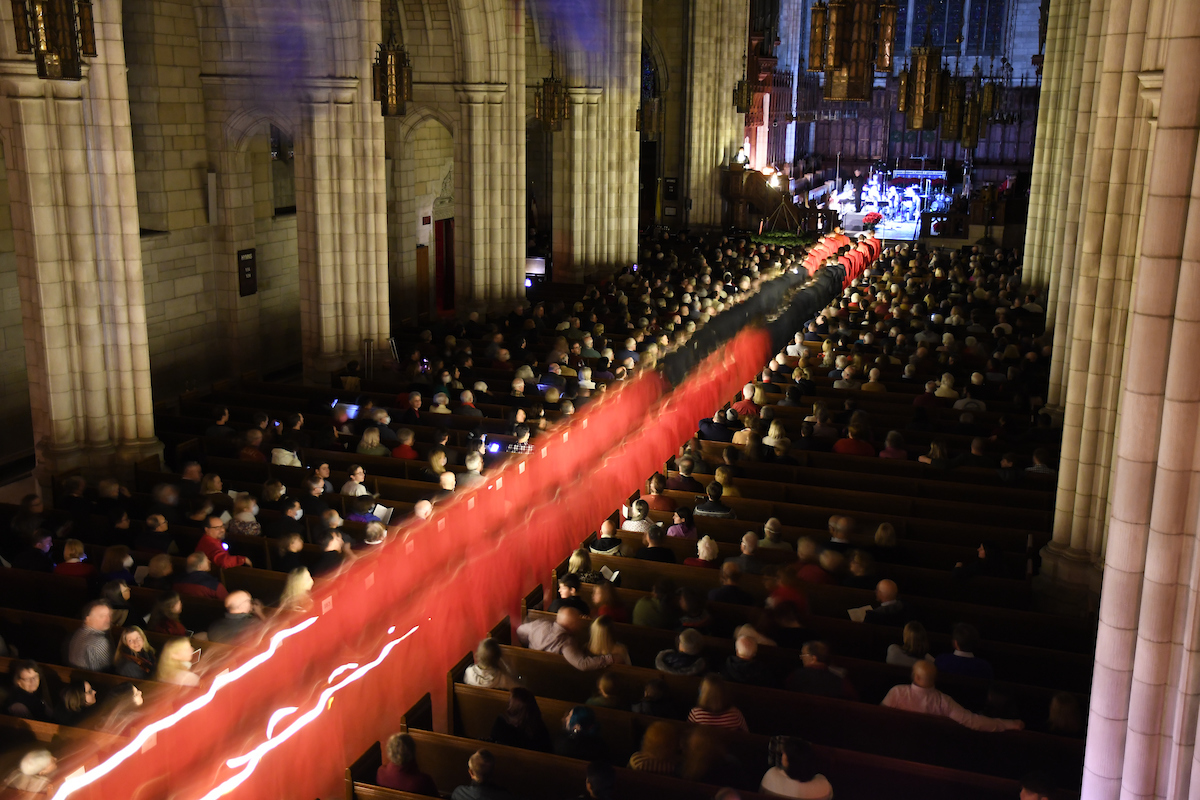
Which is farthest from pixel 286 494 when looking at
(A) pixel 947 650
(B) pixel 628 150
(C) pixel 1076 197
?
(B) pixel 628 150

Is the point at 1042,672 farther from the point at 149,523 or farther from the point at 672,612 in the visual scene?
the point at 149,523

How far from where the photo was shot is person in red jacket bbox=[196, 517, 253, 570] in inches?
358

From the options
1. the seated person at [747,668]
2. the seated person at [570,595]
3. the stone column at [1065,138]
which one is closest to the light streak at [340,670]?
the seated person at [570,595]

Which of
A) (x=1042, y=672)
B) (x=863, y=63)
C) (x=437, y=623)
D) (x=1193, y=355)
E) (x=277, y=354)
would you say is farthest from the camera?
(x=277, y=354)

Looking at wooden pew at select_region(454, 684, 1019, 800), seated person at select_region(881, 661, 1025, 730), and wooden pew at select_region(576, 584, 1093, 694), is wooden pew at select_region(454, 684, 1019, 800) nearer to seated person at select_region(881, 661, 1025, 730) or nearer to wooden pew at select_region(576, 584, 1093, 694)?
seated person at select_region(881, 661, 1025, 730)

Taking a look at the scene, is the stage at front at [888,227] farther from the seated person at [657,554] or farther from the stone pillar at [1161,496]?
the stone pillar at [1161,496]

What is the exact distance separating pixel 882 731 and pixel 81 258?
9.20m

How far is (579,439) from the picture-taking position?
13109mm

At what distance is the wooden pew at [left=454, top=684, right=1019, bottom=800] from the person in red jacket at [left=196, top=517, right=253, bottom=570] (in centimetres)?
328

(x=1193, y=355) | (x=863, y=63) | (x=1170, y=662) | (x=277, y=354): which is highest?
(x=863, y=63)

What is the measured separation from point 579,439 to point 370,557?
4296mm

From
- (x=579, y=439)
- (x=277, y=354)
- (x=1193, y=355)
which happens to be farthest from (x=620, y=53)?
(x=1193, y=355)

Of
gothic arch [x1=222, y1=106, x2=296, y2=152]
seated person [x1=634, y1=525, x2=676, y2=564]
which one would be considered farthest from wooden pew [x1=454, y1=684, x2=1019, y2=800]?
gothic arch [x1=222, y1=106, x2=296, y2=152]

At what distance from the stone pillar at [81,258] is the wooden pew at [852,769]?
24.2 feet
